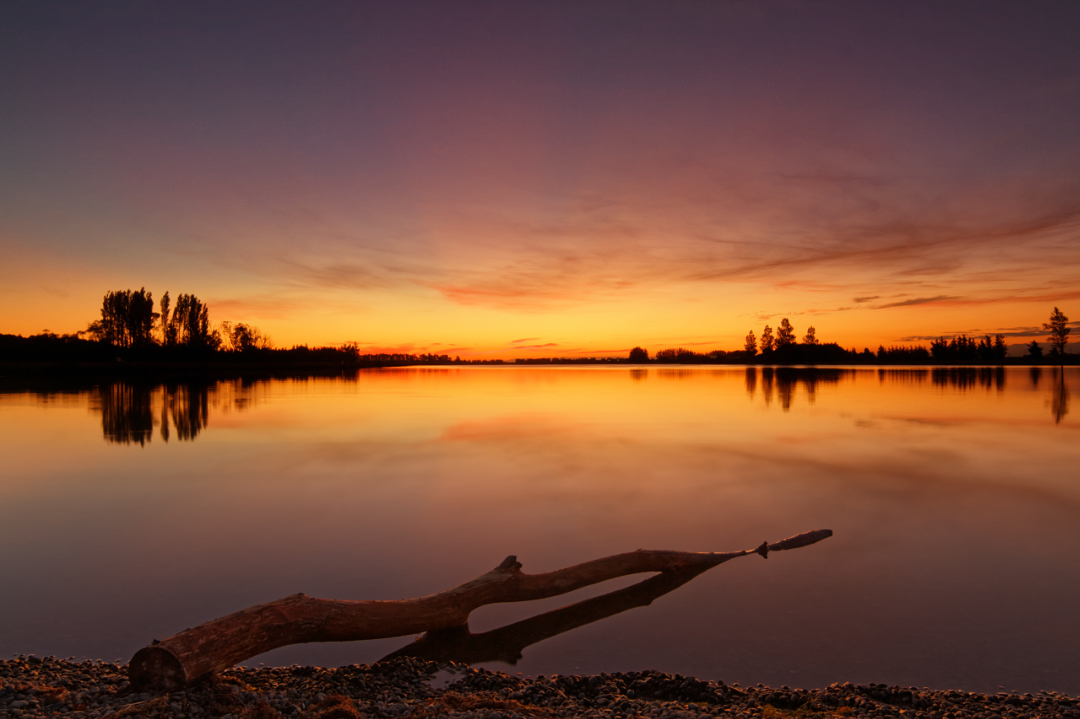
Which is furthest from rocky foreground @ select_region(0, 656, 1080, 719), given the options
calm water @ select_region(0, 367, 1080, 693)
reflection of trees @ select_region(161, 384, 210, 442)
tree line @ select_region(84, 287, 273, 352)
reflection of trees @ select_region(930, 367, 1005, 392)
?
tree line @ select_region(84, 287, 273, 352)

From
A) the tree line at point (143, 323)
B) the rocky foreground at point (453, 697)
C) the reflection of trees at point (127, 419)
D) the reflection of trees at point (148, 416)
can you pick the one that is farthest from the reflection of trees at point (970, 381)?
the tree line at point (143, 323)

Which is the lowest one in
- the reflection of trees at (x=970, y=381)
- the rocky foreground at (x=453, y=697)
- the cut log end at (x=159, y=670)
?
the reflection of trees at (x=970, y=381)

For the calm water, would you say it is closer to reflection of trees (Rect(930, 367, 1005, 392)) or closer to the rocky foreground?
the rocky foreground

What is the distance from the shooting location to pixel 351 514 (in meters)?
9.49

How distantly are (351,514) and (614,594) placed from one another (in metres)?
4.89

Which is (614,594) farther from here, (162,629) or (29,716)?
(29,716)

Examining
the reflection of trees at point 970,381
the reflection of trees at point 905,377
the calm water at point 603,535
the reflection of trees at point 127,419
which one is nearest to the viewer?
the calm water at point 603,535

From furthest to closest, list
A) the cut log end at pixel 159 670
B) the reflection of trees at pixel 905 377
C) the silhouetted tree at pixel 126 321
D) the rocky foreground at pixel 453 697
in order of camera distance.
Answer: the silhouetted tree at pixel 126 321 → the reflection of trees at pixel 905 377 → the cut log end at pixel 159 670 → the rocky foreground at pixel 453 697

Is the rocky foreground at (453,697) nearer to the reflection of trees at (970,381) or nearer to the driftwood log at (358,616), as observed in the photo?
the driftwood log at (358,616)

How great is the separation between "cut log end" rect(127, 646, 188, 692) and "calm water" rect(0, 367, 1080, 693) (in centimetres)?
109

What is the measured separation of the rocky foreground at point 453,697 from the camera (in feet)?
12.7

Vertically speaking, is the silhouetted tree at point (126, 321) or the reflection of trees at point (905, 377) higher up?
the silhouetted tree at point (126, 321)

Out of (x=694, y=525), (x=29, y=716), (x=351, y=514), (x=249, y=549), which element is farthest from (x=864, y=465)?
(x=29, y=716)

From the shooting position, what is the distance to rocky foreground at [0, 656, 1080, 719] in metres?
3.87
